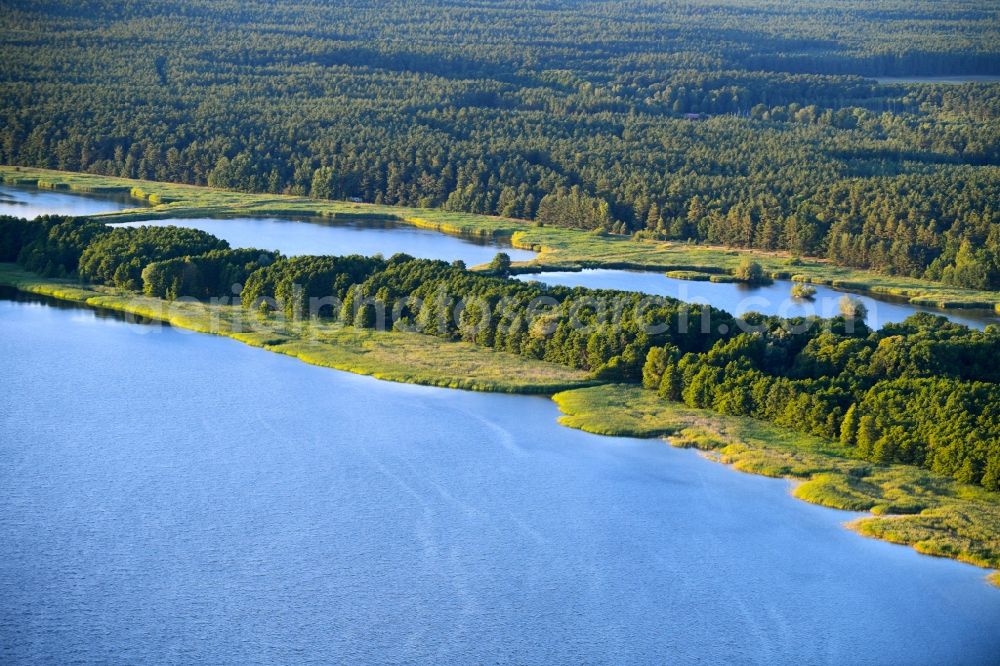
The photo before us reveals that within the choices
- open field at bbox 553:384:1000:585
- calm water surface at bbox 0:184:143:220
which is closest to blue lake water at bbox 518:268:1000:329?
open field at bbox 553:384:1000:585

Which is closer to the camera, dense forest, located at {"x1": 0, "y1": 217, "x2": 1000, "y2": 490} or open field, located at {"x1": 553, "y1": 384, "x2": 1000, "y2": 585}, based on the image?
open field, located at {"x1": 553, "y1": 384, "x2": 1000, "y2": 585}

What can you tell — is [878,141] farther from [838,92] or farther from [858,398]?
[858,398]

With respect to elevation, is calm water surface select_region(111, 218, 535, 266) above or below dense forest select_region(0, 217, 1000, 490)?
above

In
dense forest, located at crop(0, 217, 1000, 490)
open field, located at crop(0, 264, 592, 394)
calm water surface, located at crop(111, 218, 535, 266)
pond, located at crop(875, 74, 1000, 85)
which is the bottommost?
open field, located at crop(0, 264, 592, 394)

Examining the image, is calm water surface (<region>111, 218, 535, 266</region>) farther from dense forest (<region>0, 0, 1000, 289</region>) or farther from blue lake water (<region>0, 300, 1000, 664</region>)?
blue lake water (<region>0, 300, 1000, 664</region>)

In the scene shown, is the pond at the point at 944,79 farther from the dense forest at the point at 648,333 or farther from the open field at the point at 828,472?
the open field at the point at 828,472

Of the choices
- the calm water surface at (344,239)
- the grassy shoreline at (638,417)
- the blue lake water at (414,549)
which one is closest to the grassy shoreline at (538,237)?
the calm water surface at (344,239)

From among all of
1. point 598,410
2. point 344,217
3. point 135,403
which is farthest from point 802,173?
point 135,403

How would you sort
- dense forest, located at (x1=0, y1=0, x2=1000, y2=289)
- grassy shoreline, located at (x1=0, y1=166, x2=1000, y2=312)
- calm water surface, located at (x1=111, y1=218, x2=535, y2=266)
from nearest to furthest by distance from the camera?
grassy shoreline, located at (x1=0, y1=166, x2=1000, y2=312)
calm water surface, located at (x1=111, y1=218, x2=535, y2=266)
dense forest, located at (x1=0, y1=0, x2=1000, y2=289)
